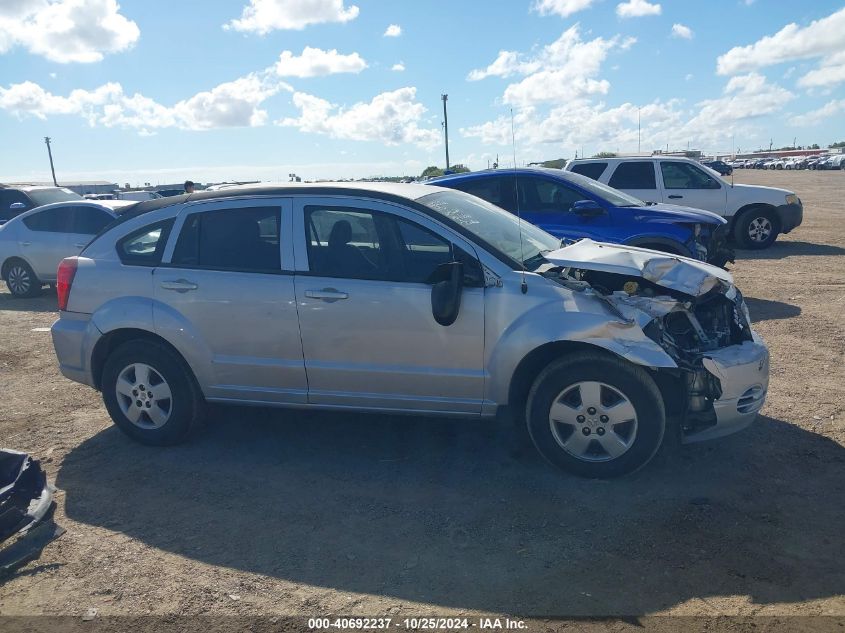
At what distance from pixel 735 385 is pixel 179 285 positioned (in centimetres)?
372

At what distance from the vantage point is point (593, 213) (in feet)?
28.1

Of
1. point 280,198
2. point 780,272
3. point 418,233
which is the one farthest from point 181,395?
point 780,272

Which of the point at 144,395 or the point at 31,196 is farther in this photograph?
the point at 31,196

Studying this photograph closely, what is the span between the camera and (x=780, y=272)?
11.6m

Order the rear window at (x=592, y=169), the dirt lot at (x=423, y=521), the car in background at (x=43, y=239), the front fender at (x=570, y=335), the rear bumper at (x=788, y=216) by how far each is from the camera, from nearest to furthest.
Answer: the dirt lot at (x=423, y=521) → the front fender at (x=570, y=335) → the car in background at (x=43, y=239) → the rear window at (x=592, y=169) → the rear bumper at (x=788, y=216)

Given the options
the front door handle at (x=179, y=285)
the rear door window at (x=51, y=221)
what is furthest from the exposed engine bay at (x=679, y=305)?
the rear door window at (x=51, y=221)

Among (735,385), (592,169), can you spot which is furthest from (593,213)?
(592,169)

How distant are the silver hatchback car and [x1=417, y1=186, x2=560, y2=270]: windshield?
2 cm

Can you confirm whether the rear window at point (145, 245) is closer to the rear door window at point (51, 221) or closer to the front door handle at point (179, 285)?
the front door handle at point (179, 285)

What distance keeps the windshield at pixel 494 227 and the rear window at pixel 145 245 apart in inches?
75.9

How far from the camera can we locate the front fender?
4.16 m

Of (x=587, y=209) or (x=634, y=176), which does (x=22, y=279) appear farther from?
(x=634, y=176)

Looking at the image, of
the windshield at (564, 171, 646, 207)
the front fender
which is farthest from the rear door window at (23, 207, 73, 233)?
the front fender

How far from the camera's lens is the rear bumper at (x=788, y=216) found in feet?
46.2
